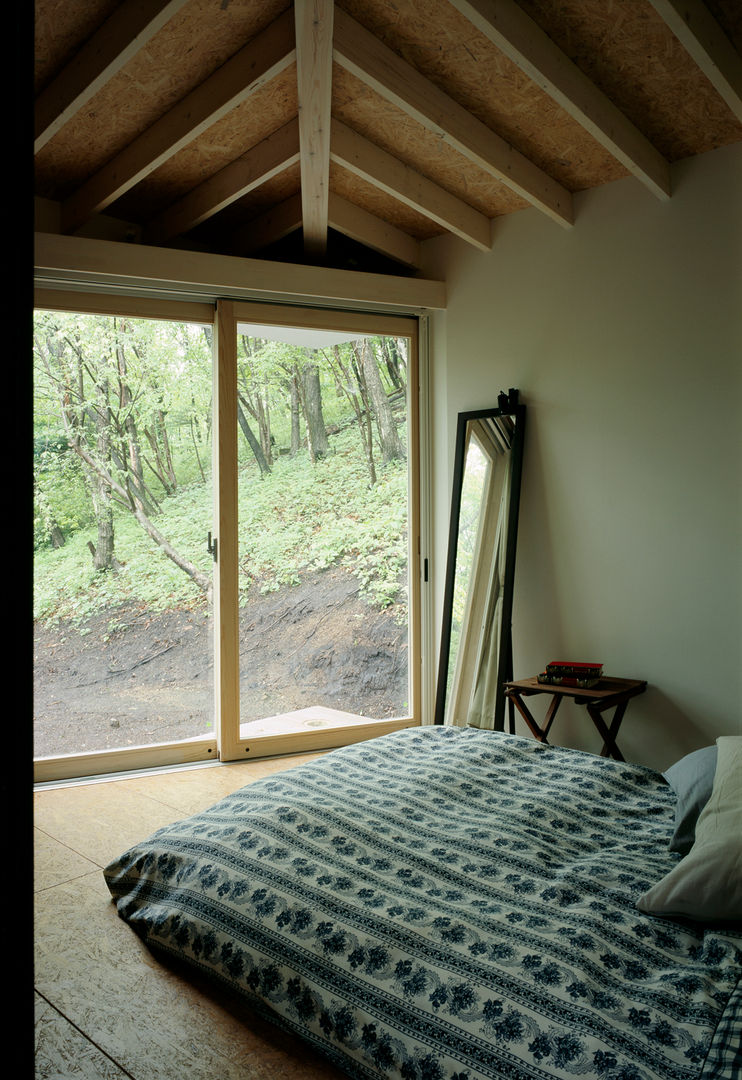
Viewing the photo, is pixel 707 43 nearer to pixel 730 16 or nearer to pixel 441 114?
pixel 730 16

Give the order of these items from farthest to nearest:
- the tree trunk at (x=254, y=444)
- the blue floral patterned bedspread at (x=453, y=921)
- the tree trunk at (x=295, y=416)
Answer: the tree trunk at (x=295, y=416), the tree trunk at (x=254, y=444), the blue floral patterned bedspread at (x=453, y=921)

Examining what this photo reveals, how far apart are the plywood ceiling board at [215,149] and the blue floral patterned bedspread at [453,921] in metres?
2.68

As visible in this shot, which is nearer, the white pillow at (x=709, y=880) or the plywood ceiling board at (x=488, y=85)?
the white pillow at (x=709, y=880)

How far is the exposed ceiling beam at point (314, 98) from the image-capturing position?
2.67 meters

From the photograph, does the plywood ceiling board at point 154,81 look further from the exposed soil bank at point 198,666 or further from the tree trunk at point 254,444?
the exposed soil bank at point 198,666

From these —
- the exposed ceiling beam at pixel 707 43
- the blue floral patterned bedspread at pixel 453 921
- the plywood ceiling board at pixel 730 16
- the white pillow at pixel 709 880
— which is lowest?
the blue floral patterned bedspread at pixel 453 921

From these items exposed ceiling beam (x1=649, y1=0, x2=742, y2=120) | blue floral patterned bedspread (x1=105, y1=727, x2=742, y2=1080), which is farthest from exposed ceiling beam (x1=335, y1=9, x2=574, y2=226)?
blue floral patterned bedspread (x1=105, y1=727, x2=742, y2=1080)

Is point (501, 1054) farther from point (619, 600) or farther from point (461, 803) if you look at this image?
point (619, 600)

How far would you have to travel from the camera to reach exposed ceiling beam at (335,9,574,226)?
2932 mm

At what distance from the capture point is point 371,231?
438 centimetres

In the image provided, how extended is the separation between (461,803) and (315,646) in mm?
4211

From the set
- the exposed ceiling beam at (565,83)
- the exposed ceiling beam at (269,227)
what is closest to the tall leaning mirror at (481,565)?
the exposed ceiling beam at (565,83)

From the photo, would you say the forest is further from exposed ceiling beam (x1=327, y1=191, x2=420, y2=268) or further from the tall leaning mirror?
the tall leaning mirror

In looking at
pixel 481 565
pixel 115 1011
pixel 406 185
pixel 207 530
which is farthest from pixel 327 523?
pixel 115 1011
